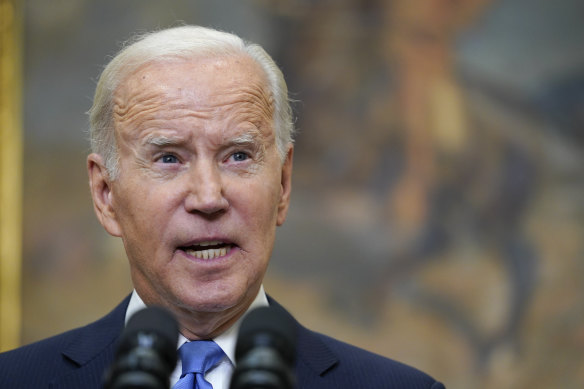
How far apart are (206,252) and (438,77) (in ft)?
17.4

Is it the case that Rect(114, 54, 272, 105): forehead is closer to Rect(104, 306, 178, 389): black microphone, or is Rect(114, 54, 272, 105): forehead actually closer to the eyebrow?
the eyebrow

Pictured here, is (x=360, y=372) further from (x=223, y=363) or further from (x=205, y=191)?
(x=205, y=191)

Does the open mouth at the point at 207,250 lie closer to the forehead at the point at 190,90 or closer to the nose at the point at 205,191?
the nose at the point at 205,191

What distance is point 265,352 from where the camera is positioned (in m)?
1.41

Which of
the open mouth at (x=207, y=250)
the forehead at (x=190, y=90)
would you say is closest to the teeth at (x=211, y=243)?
the open mouth at (x=207, y=250)

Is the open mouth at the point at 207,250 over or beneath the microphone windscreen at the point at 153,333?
over

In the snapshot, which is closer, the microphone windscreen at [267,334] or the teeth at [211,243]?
the microphone windscreen at [267,334]

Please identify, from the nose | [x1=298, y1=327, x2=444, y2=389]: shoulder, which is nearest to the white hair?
the nose

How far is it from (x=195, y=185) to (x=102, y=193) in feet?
1.50

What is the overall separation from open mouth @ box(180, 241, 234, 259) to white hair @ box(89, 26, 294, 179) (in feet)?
1.17

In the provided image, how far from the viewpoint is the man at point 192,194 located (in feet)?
7.95

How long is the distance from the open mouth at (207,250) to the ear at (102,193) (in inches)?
12.8

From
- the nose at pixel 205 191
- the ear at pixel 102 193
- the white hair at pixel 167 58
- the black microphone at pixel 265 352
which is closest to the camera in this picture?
the black microphone at pixel 265 352

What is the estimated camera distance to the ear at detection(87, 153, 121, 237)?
8.78 ft
